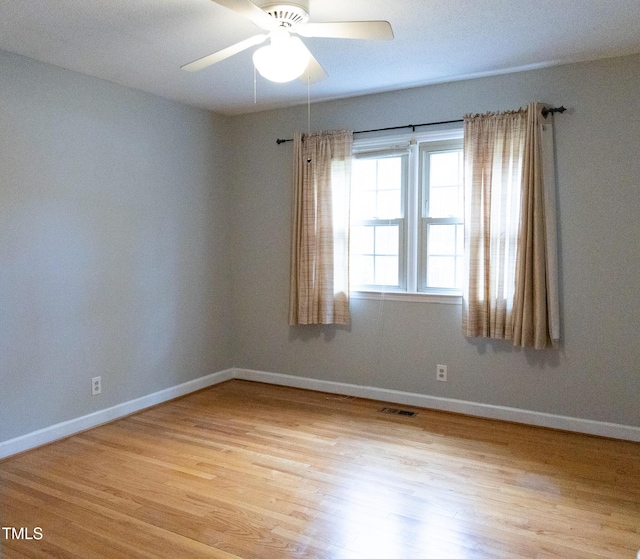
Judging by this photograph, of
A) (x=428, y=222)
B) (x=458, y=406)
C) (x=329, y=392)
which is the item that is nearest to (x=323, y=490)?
(x=458, y=406)

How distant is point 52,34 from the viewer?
294 centimetres

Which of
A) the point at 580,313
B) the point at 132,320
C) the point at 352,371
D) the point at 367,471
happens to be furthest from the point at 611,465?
the point at 132,320

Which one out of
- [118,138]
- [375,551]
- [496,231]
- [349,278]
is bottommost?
[375,551]

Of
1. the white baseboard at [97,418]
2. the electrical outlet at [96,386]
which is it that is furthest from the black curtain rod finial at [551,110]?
the electrical outlet at [96,386]

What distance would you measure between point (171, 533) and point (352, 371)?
92.3 inches

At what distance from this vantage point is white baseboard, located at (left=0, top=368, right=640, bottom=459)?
3400 mm

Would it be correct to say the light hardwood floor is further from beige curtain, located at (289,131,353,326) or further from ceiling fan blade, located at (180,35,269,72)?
ceiling fan blade, located at (180,35,269,72)

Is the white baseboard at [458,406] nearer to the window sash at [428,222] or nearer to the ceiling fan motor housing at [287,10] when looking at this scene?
the window sash at [428,222]

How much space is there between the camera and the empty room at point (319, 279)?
251 centimetres

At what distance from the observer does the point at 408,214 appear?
13.6ft

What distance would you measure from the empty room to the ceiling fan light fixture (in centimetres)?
1

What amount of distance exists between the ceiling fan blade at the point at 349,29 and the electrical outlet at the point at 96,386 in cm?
275

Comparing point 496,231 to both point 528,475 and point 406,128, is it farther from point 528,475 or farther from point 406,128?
point 528,475

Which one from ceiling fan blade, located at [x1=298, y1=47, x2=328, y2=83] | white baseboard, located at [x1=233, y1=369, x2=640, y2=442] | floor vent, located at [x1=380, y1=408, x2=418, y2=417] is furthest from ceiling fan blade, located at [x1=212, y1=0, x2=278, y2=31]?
white baseboard, located at [x1=233, y1=369, x2=640, y2=442]
